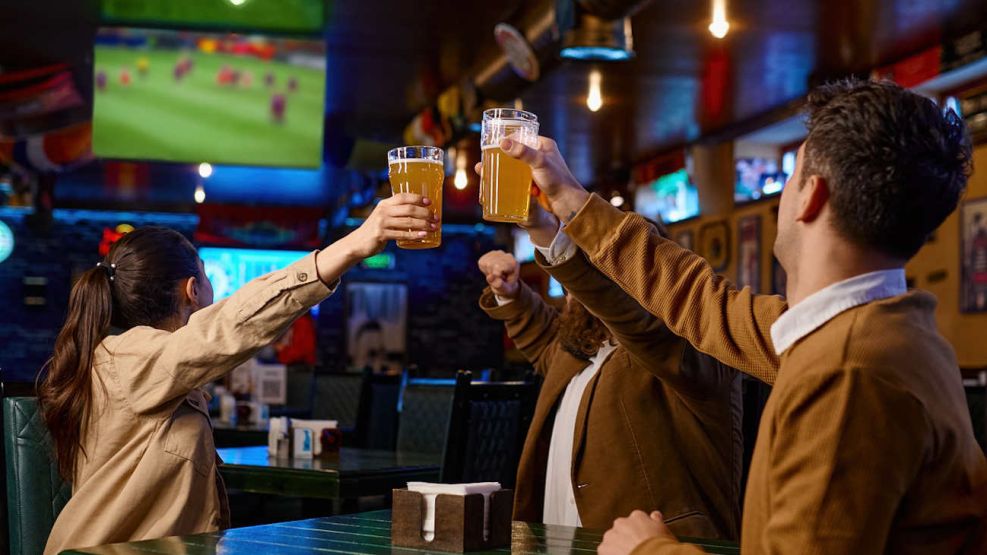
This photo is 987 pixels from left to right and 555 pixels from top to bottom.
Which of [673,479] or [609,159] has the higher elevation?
[609,159]

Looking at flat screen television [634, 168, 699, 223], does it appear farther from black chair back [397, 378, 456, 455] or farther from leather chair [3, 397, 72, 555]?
leather chair [3, 397, 72, 555]

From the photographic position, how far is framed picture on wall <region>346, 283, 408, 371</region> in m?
16.2

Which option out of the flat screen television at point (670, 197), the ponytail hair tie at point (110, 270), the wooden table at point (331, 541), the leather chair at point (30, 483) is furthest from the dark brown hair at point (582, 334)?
the flat screen television at point (670, 197)

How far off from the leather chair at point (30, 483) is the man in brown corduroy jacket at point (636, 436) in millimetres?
1135

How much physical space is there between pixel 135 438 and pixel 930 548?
61.9 inches

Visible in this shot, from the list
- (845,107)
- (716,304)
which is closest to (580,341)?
(716,304)

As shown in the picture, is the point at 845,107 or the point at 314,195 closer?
the point at 845,107

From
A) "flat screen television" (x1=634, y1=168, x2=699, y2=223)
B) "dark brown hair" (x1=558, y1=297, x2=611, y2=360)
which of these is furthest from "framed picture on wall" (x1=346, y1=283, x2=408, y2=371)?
"dark brown hair" (x1=558, y1=297, x2=611, y2=360)

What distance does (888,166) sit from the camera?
1.32 m

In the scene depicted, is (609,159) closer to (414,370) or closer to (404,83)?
(404,83)

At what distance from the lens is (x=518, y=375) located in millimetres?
6098

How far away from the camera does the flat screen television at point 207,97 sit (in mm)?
6461

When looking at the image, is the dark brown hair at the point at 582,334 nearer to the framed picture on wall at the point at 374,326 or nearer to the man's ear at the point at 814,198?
the man's ear at the point at 814,198

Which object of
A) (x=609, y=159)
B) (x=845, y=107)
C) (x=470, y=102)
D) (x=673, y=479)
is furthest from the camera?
(x=609, y=159)
